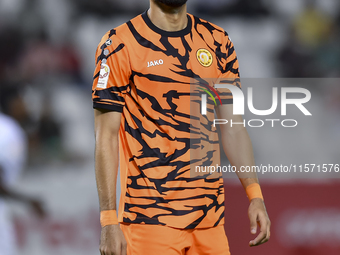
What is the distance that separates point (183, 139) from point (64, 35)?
2399 mm

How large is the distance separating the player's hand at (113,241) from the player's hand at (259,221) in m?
0.46

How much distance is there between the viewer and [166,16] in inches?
65.1

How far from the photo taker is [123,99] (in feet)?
5.03

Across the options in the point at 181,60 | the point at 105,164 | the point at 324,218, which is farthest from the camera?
the point at 324,218

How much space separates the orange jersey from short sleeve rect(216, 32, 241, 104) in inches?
4.3

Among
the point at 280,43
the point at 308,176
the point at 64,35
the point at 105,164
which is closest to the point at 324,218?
the point at 308,176

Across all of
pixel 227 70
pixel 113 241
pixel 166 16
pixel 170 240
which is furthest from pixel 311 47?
pixel 113 241

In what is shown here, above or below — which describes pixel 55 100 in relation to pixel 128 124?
above

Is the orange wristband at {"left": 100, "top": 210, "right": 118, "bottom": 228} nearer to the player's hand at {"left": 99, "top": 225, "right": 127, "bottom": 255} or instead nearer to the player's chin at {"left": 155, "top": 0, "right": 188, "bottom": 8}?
the player's hand at {"left": 99, "top": 225, "right": 127, "bottom": 255}

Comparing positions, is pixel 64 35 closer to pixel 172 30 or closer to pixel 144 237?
pixel 172 30

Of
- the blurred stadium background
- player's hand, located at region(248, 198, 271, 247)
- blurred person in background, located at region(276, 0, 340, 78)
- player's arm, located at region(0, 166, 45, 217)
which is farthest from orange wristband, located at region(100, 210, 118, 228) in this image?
blurred person in background, located at region(276, 0, 340, 78)

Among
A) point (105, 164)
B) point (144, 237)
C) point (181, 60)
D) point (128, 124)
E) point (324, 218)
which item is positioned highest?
point (181, 60)

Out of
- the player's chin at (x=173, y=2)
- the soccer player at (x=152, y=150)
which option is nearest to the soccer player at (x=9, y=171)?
the soccer player at (x=152, y=150)

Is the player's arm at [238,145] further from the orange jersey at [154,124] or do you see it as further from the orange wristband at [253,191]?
the orange jersey at [154,124]
